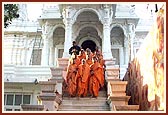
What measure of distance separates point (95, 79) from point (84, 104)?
1.20m

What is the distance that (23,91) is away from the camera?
1612 cm

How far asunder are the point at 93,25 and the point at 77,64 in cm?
728

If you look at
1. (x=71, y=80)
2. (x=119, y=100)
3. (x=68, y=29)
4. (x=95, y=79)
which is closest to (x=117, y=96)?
(x=119, y=100)

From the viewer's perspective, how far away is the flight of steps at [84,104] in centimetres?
1127

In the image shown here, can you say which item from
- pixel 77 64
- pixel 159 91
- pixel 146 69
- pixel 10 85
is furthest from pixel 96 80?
pixel 10 85

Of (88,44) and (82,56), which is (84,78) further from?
(88,44)

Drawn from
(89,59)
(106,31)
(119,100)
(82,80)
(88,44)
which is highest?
(106,31)

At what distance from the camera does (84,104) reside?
1155 cm

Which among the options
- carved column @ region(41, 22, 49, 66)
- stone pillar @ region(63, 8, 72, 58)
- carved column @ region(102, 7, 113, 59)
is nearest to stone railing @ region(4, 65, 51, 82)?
stone pillar @ region(63, 8, 72, 58)

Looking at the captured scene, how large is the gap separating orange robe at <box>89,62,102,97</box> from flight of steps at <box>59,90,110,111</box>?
258 mm

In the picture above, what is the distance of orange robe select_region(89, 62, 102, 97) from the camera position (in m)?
12.2

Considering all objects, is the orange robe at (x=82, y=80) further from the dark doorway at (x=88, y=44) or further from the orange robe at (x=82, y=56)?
the dark doorway at (x=88, y=44)

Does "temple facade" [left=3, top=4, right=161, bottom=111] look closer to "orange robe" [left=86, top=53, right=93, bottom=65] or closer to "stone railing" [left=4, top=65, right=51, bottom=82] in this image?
"stone railing" [left=4, top=65, right=51, bottom=82]

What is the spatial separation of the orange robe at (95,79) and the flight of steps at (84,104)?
258mm
